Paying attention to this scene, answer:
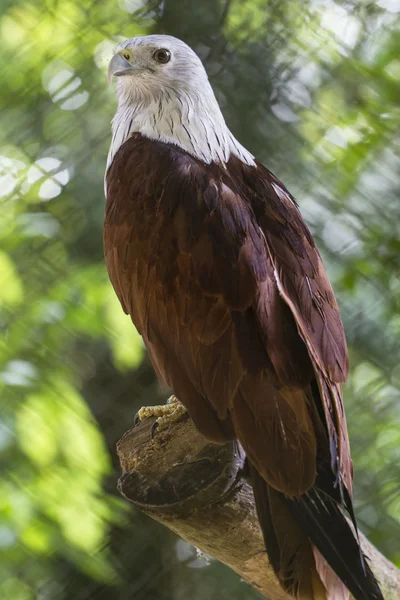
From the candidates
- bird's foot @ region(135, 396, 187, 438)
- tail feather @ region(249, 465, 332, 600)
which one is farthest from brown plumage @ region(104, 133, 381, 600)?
bird's foot @ region(135, 396, 187, 438)

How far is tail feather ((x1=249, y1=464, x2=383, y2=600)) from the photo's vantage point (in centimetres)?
91

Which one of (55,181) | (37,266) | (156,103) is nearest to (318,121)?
(156,103)

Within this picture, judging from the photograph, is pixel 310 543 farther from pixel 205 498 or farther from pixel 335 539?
pixel 205 498

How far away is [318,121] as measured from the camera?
1.74 meters

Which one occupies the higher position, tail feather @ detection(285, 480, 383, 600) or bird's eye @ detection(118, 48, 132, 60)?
bird's eye @ detection(118, 48, 132, 60)

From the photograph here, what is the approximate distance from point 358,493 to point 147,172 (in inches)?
40.7

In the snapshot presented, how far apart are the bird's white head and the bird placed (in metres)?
0.03

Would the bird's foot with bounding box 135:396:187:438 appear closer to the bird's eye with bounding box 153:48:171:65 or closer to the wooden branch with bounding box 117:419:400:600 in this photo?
the wooden branch with bounding box 117:419:400:600

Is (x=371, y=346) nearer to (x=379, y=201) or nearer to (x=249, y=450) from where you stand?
(x=379, y=201)

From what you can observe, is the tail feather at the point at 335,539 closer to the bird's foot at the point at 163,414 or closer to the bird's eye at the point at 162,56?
the bird's foot at the point at 163,414

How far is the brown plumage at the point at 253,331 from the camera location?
940 millimetres

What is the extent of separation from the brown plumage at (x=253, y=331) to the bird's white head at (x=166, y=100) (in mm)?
124

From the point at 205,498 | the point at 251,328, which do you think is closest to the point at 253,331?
the point at 251,328

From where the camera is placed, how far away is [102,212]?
5.57ft
